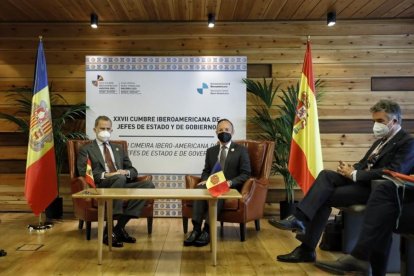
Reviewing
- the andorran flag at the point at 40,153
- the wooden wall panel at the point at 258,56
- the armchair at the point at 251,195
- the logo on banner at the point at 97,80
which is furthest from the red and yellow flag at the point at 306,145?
the andorran flag at the point at 40,153

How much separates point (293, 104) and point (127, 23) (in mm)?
2294

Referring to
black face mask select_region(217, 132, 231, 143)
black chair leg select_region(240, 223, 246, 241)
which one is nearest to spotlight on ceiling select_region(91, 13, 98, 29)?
black face mask select_region(217, 132, 231, 143)

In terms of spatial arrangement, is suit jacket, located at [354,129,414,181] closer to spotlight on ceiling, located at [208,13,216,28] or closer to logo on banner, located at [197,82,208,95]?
logo on banner, located at [197,82,208,95]

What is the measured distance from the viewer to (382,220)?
234 cm

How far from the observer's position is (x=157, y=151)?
486 cm

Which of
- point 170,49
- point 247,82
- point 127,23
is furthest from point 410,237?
Result: point 127,23

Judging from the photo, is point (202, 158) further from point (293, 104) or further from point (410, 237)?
point (410, 237)

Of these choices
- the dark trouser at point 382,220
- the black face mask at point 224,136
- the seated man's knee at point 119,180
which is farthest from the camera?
the black face mask at point 224,136

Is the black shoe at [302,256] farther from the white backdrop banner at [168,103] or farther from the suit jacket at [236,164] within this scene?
the white backdrop banner at [168,103]

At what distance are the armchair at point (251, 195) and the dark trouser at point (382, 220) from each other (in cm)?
143

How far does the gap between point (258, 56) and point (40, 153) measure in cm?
278

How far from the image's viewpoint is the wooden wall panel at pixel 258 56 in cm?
504

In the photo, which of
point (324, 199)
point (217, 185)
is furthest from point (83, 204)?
point (324, 199)

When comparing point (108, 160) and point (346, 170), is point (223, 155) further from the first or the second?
point (346, 170)
